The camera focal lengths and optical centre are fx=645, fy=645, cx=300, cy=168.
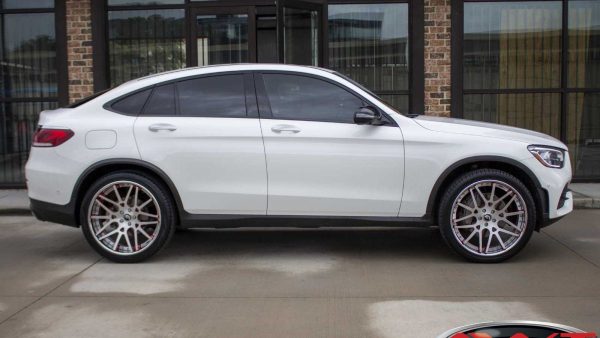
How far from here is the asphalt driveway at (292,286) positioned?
428cm

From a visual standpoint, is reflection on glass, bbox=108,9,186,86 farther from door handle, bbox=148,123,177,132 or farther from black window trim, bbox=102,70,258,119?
door handle, bbox=148,123,177,132

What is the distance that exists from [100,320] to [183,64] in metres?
6.30

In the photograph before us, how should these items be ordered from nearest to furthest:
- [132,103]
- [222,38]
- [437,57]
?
1. [132,103]
2. [437,57]
3. [222,38]

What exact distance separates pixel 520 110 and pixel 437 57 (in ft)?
5.18

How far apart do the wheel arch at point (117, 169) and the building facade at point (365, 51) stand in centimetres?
440

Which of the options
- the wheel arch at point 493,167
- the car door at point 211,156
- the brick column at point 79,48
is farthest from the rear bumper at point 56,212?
the brick column at point 79,48

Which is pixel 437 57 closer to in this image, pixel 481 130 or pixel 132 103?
pixel 481 130

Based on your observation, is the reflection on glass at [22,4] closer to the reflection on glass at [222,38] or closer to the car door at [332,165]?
the reflection on glass at [222,38]

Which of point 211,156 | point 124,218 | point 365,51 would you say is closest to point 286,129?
point 211,156

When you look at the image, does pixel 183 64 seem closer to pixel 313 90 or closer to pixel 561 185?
pixel 313 90

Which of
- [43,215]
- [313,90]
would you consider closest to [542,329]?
[313,90]

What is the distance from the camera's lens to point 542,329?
224 centimetres

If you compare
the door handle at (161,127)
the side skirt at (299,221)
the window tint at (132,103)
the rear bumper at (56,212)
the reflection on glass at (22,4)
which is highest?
the reflection on glass at (22,4)

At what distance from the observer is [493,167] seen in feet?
19.0
